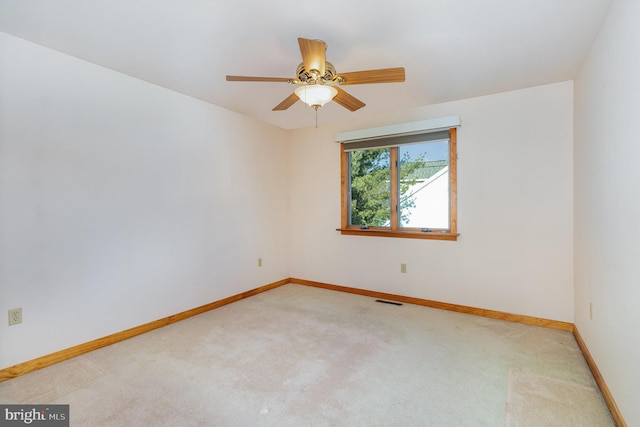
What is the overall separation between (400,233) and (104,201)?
3.05 meters

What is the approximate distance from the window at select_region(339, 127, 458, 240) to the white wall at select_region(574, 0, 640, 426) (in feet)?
3.98

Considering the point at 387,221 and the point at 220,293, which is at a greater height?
the point at 387,221

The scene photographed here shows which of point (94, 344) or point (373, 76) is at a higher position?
point (373, 76)

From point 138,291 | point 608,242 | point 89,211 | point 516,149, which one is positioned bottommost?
point 138,291

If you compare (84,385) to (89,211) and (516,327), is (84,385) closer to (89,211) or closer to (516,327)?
(89,211)

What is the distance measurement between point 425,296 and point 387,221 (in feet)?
3.30

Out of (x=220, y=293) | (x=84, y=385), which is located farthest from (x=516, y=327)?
(x=84, y=385)

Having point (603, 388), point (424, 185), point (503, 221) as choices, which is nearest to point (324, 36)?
point (424, 185)

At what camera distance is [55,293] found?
2270mm

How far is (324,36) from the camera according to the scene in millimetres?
2061

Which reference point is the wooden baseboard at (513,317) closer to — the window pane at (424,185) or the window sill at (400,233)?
the window sill at (400,233)

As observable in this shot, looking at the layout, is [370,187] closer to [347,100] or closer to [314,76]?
[347,100]

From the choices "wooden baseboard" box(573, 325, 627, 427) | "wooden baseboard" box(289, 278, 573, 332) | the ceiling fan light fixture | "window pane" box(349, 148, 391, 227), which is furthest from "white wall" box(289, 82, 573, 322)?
the ceiling fan light fixture

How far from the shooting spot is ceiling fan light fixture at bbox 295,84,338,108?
6.66 ft
